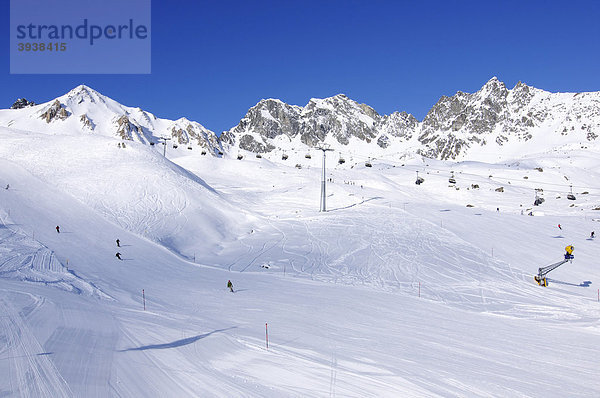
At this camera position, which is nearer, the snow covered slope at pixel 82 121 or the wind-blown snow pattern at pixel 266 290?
the wind-blown snow pattern at pixel 266 290

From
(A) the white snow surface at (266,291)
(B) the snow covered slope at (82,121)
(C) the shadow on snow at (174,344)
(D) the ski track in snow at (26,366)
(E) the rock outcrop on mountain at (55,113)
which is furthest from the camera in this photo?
(E) the rock outcrop on mountain at (55,113)

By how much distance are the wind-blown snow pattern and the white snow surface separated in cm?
12

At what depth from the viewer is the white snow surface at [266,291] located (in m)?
11.9

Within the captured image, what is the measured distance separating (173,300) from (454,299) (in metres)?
17.7

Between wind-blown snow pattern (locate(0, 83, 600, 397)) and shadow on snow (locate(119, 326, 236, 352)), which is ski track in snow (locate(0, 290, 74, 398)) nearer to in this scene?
wind-blown snow pattern (locate(0, 83, 600, 397))

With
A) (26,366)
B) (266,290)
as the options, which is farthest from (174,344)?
(266,290)

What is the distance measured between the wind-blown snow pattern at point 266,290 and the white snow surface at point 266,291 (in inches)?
4.7

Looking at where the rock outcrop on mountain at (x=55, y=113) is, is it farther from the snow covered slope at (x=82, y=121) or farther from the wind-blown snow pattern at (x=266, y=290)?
the wind-blown snow pattern at (x=266, y=290)

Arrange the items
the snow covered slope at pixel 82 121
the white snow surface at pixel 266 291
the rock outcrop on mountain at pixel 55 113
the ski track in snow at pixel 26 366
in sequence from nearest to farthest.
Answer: the ski track in snow at pixel 26 366 → the white snow surface at pixel 266 291 → the snow covered slope at pixel 82 121 → the rock outcrop on mountain at pixel 55 113

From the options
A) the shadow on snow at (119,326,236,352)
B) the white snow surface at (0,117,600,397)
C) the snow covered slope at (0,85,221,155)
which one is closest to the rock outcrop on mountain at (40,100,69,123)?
the snow covered slope at (0,85,221,155)

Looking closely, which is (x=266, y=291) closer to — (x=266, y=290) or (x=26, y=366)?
(x=266, y=290)

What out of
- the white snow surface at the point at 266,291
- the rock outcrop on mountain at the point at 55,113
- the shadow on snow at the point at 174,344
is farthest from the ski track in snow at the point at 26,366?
the rock outcrop on mountain at the point at 55,113

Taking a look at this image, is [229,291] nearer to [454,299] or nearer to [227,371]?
[227,371]

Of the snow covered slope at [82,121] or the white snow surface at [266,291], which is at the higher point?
the snow covered slope at [82,121]
